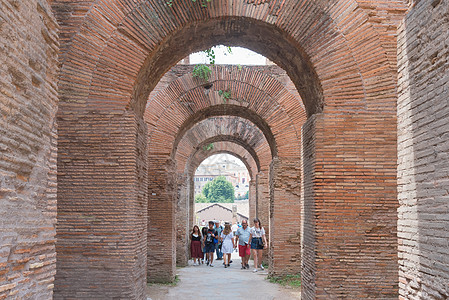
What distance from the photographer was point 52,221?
3934 mm

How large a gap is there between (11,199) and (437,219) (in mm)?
2968

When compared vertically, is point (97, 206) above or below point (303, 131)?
below

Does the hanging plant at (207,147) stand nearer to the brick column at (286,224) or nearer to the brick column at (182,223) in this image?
the brick column at (182,223)

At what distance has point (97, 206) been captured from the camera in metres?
6.33

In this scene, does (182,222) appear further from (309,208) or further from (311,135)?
(311,135)

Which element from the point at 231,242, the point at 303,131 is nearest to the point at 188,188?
the point at 231,242

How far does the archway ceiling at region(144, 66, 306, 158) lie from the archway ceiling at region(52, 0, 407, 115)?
4.33 metres

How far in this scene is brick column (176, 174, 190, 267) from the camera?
14.4 m

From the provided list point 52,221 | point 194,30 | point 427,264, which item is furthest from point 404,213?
point 194,30

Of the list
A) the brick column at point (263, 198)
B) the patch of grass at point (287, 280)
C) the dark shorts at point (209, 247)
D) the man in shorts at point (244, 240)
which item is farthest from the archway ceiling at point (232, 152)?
the patch of grass at point (287, 280)

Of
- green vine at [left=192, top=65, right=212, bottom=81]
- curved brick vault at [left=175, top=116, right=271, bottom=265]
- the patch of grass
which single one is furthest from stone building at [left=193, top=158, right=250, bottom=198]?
the patch of grass

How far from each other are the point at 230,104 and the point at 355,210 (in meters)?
6.04

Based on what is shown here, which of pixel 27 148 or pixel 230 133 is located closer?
pixel 27 148

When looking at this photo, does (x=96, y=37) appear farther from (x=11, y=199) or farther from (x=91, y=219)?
(x=11, y=199)
